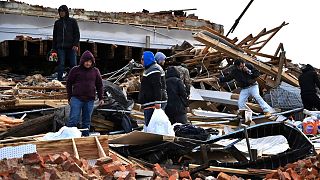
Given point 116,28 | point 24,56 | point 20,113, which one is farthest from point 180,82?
point 116,28

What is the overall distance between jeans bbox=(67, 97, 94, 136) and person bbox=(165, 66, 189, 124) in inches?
57.1

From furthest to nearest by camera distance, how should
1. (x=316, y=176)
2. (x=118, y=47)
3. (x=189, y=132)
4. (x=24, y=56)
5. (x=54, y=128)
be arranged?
(x=118, y=47), (x=24, y=56), (x=54, y=128), (x=189, y=132), (x=316, y=176)

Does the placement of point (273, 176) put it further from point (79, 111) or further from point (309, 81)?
point (309, 81)

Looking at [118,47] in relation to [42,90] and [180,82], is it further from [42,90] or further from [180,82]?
[180,82]

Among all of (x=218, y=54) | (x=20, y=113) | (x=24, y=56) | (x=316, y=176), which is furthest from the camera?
(x=24, y=56)

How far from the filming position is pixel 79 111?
8445 millimetres

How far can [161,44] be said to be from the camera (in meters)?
21.1

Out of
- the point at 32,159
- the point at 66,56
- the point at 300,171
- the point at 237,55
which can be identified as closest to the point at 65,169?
the point at 32,159

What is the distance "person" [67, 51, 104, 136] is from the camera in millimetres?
8383

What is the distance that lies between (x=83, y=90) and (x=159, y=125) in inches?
53.9

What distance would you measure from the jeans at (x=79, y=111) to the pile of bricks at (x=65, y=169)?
217cm

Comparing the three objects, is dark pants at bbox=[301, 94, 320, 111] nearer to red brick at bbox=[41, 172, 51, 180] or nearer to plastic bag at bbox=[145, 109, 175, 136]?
plastic bag at bbox=[145, 109, 175, 136]

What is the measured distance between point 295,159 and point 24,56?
11.8 m

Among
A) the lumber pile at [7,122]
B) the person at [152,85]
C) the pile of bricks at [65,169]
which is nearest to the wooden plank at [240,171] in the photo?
the pile of bricks at [65,169]
